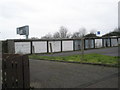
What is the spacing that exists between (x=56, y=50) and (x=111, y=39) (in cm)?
1322

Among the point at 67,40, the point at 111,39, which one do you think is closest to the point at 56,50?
the point at 67,40

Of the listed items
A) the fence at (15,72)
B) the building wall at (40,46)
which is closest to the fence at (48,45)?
the building wall at (40,46)

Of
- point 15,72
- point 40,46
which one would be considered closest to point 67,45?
point 40,46

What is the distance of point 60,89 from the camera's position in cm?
428

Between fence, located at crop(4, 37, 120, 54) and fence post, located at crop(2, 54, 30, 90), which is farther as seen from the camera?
fence, located at crop(4, 37, 120, 54)

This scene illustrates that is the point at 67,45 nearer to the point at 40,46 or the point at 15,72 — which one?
the point at 40,46

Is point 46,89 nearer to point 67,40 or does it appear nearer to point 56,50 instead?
point 56,50

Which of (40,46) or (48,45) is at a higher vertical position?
(48,45)

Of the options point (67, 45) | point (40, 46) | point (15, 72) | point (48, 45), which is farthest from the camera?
point (67, 45)

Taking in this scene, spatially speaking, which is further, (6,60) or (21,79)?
(6,60)

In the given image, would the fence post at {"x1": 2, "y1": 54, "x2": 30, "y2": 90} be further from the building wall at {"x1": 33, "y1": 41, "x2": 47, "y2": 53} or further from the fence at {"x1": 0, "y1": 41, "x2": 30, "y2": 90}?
the building wall at {"x1": 33, "y1": 41, "x2": 47, "y2": 53}

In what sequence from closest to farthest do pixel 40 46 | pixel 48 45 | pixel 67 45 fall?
pixel 40 46
pixel 48 45
pixel 67 45

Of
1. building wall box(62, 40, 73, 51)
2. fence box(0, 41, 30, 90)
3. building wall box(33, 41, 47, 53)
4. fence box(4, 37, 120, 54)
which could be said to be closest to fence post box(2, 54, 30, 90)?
fence box(0, 41, 30, 90)

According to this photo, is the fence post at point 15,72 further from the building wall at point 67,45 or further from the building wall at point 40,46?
the building wall at point 67,45
